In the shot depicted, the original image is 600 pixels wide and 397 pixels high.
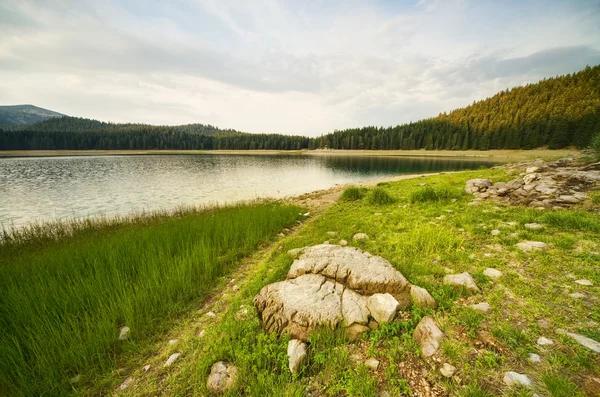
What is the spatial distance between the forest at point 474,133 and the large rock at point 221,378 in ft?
344

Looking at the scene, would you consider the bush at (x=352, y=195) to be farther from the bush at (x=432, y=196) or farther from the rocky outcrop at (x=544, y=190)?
the rocky outcrop at (x=544, y=190)

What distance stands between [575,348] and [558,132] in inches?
4579

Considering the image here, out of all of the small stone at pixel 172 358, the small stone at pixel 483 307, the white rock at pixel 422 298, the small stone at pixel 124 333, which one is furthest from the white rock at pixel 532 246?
the small stone at pixel 124 333

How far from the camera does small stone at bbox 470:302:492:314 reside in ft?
11.1

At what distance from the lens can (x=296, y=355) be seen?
3021mm

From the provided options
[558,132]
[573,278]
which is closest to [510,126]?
[558,132]

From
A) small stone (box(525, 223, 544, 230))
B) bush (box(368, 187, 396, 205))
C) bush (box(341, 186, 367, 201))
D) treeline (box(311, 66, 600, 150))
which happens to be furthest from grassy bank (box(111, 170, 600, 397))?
treeline (box(311, 66, 600, 150))

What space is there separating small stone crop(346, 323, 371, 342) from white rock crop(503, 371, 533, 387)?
1.57 metres

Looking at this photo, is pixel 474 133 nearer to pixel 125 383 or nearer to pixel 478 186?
pixel 478 186

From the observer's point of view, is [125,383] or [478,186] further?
[478,186]

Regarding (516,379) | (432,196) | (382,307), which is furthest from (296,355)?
(432,196)

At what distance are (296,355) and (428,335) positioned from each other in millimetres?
1862

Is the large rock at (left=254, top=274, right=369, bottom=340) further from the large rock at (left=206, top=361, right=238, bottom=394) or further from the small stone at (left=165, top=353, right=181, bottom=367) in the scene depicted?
the small stone at (left=165, top=353, right=181, bottom=367)

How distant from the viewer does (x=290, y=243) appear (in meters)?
7.42
